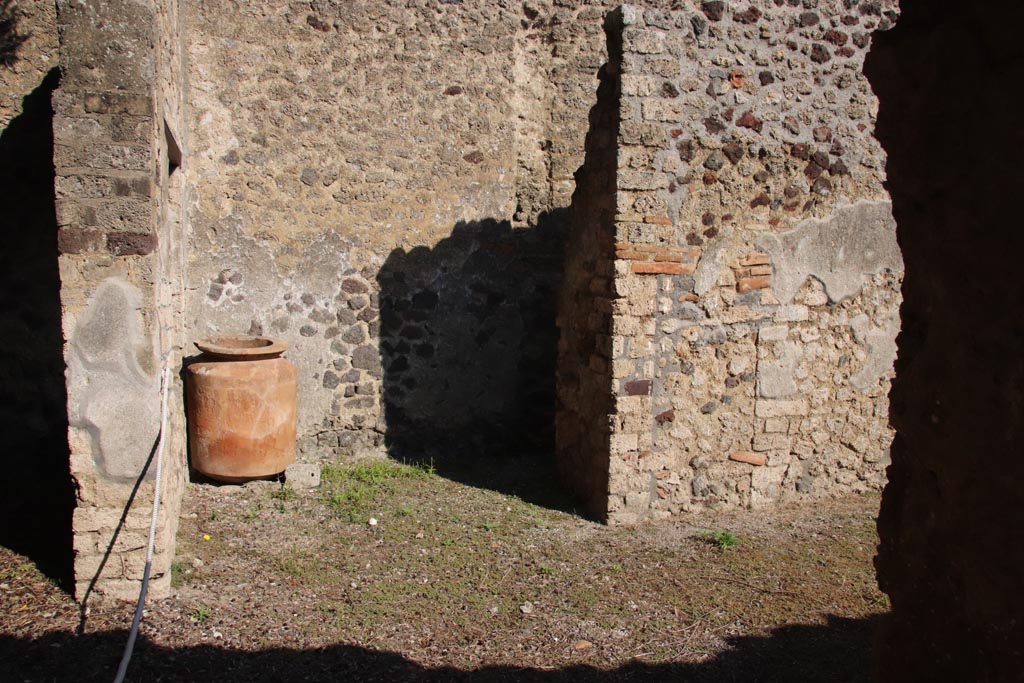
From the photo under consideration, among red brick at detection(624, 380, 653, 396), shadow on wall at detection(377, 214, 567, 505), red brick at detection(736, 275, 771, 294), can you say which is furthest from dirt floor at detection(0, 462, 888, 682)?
red brick at detection(736, 275, 771, 294)

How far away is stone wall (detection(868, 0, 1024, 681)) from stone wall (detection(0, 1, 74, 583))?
5.38m

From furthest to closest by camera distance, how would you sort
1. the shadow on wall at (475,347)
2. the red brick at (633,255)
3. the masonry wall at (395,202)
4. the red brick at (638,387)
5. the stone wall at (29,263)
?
the shadow on wall at (475,347) → the masonry wall at (395,202) → the stone wall at (29,263) → the red brick at (638,387) → the red brick at (633,255)

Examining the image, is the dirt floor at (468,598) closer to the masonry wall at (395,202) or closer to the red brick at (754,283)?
the masonry wall at (395,202)

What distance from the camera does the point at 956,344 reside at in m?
1.46

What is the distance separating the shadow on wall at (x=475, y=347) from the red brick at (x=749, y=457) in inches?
65.1

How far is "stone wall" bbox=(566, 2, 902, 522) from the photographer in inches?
203

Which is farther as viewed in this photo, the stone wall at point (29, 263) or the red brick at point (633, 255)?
the stone wall at point (29, 263)

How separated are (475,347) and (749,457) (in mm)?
2544

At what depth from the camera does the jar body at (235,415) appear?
5.62 m

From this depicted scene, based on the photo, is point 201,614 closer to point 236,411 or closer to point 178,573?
point 178,573

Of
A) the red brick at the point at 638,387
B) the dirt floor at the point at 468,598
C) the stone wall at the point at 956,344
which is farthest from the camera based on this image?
the red brick at the point at 638,387

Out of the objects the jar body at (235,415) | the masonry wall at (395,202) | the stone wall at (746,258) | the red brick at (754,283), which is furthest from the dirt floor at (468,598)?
the red brick at (754,283)

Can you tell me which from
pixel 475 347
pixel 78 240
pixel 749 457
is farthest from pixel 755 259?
pixel 78 240

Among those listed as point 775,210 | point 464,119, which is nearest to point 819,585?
point 775,210
